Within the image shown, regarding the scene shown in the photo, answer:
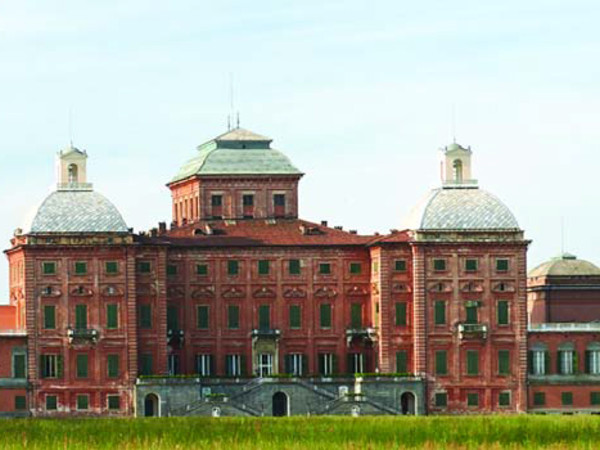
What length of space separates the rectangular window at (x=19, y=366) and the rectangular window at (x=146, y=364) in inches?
285

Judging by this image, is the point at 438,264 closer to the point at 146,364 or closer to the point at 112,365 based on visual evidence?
the point at 146,364

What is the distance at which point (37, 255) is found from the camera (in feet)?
570

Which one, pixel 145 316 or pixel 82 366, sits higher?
pixel 145 316

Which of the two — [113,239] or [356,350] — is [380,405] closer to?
[356,350]

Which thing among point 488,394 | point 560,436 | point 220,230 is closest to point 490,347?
point 488,394

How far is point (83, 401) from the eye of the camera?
17312 centimetres

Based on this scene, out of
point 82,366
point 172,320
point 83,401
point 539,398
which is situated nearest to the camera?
point 83,401

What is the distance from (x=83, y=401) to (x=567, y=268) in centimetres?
4003

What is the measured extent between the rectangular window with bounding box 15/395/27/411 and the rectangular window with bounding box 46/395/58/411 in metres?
1.39

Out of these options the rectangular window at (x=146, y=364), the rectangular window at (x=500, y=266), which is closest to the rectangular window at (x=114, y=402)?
the rectangular window at (x=146, y=364)

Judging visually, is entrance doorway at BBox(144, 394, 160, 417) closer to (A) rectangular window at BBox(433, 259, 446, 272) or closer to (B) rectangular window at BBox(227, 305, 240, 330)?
(B) rectangular window at BBox(227, 305, 240, 330)

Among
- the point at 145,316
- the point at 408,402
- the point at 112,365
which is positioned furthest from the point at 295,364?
the point at 112,365

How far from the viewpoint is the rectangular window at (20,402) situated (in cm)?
17288

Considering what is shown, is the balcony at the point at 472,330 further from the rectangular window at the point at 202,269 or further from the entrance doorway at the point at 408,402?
the rectangular window at the point at 202,269
